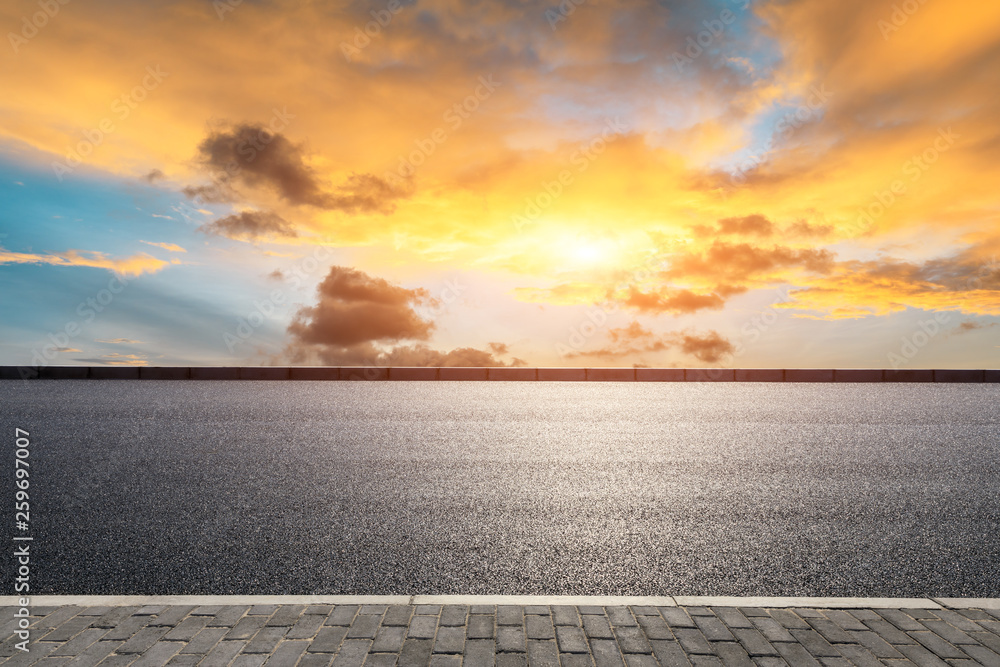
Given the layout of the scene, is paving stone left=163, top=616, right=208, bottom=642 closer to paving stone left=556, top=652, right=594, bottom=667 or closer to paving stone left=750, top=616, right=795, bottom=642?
paving stone left=556, top=652, right=594, bottom=667

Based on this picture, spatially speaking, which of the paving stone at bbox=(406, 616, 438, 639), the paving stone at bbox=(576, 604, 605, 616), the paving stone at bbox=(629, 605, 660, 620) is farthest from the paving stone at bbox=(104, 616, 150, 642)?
the paving stone at bbox=(629, 605, 660, 620)

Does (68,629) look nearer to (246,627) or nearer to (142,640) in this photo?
(142,640)

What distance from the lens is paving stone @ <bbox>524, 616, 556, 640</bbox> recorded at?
3465 mm

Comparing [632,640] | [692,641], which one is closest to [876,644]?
[692,641]

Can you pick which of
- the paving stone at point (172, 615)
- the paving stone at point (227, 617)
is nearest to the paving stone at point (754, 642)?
the paving stone at point (227, 617)

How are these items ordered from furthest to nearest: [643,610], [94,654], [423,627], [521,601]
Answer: [521,601]
[643,610]
[423,627]
[94,654]

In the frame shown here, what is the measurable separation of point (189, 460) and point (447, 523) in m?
5.04

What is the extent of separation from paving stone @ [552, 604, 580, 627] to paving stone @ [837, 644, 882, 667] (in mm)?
1379

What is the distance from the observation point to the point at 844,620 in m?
3.71

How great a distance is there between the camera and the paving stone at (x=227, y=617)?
3.59 metres

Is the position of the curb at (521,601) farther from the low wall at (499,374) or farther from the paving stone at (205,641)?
the low wall at (499,374)

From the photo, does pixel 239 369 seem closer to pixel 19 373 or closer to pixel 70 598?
pixel 19 373

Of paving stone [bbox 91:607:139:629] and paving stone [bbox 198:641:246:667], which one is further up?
paving stone [bbox 91:607:139:629]

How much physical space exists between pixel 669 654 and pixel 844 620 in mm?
1183
